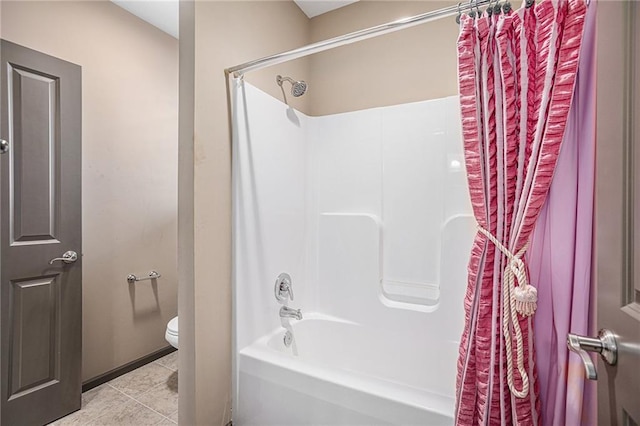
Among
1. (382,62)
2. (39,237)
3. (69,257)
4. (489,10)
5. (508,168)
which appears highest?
(382,62)

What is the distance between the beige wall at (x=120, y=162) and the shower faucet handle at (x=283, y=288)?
1.26m

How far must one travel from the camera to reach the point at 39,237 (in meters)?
1.71

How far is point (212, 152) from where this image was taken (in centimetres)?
143

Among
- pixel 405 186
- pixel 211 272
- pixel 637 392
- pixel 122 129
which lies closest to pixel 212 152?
pixel 211 272

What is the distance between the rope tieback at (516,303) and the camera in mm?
874

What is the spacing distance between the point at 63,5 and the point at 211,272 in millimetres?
1963

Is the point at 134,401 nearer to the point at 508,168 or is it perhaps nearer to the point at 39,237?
the point at 39,237

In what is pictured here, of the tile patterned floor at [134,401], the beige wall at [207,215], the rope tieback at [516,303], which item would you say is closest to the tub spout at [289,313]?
the beige wall at [207,215]

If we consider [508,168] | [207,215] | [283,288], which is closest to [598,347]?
[508,168]

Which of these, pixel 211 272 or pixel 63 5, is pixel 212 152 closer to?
pixel 211 272

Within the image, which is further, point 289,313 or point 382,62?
point 382,62

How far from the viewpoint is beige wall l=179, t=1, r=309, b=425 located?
136 cm

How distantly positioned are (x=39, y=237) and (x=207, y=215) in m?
1.08

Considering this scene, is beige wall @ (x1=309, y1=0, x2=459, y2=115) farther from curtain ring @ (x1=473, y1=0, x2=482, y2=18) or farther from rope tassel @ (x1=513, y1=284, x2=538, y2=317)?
rope tassel @ (x1=513, y1=284, x2=538, y2=317)
